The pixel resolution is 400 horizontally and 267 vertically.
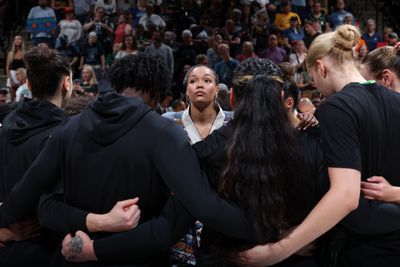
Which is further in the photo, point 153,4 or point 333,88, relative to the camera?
point 153,4

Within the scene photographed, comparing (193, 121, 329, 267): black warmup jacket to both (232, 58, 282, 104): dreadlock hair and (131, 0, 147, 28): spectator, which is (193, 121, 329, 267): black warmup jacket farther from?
(131, 0, 147, 28): spectator

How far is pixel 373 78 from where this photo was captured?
3.20 m

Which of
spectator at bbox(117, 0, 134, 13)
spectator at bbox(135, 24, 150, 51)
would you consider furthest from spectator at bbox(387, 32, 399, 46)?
spectator at bbox(117, 0, 134, 13)

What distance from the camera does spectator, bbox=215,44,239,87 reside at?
1120 centimetres

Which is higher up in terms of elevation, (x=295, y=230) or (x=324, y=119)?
(x=324, y=119)

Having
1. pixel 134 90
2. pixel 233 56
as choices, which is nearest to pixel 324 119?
pixel 134 90

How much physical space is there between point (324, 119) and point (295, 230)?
1.49 feet

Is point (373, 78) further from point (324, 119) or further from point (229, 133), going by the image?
point (229, 133)

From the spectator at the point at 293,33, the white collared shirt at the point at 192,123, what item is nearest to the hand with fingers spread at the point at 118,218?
the white collared shirt at the point at 192,123

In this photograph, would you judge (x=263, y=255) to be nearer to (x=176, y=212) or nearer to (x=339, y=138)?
(x=176, y=212)

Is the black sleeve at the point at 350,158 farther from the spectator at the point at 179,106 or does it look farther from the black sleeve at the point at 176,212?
the spectator at the point at 179,106

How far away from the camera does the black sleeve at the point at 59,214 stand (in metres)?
2.50

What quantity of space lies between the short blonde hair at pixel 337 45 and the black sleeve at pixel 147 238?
2.87 feet

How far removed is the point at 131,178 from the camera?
2.47 meters
